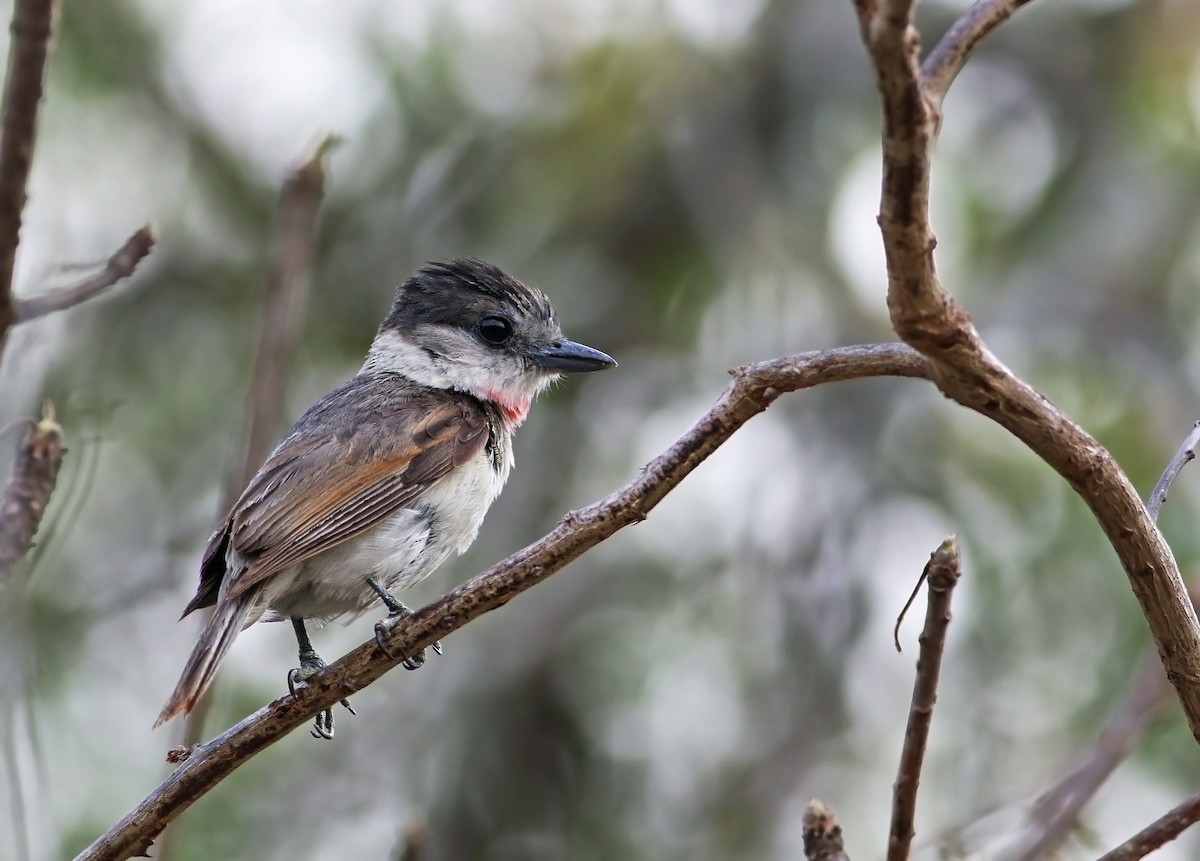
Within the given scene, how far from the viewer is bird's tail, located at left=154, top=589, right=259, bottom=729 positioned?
10.0ft

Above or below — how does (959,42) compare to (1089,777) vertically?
above

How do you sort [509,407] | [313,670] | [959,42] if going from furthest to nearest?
[509,407] → [313,670] → [959,42]

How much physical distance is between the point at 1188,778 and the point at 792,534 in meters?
1.81

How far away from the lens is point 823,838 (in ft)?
6.95

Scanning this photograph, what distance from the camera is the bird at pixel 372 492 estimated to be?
139 inches

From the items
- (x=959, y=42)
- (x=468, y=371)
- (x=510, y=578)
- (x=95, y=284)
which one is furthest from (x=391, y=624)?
(x=959, y=42)

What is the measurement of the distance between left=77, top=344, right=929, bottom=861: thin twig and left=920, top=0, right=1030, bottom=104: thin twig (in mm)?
524

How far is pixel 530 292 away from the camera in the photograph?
15.9ft

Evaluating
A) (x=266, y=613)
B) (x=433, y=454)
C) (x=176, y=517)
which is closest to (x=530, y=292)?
(x=433, y=454)

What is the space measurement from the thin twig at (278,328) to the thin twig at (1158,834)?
2.12 m

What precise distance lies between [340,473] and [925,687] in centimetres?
224

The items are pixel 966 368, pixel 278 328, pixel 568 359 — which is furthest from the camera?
pixel 568 359

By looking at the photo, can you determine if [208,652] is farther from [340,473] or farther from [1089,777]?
[1089,777]

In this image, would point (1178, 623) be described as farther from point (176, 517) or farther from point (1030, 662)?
point (176, 517)
